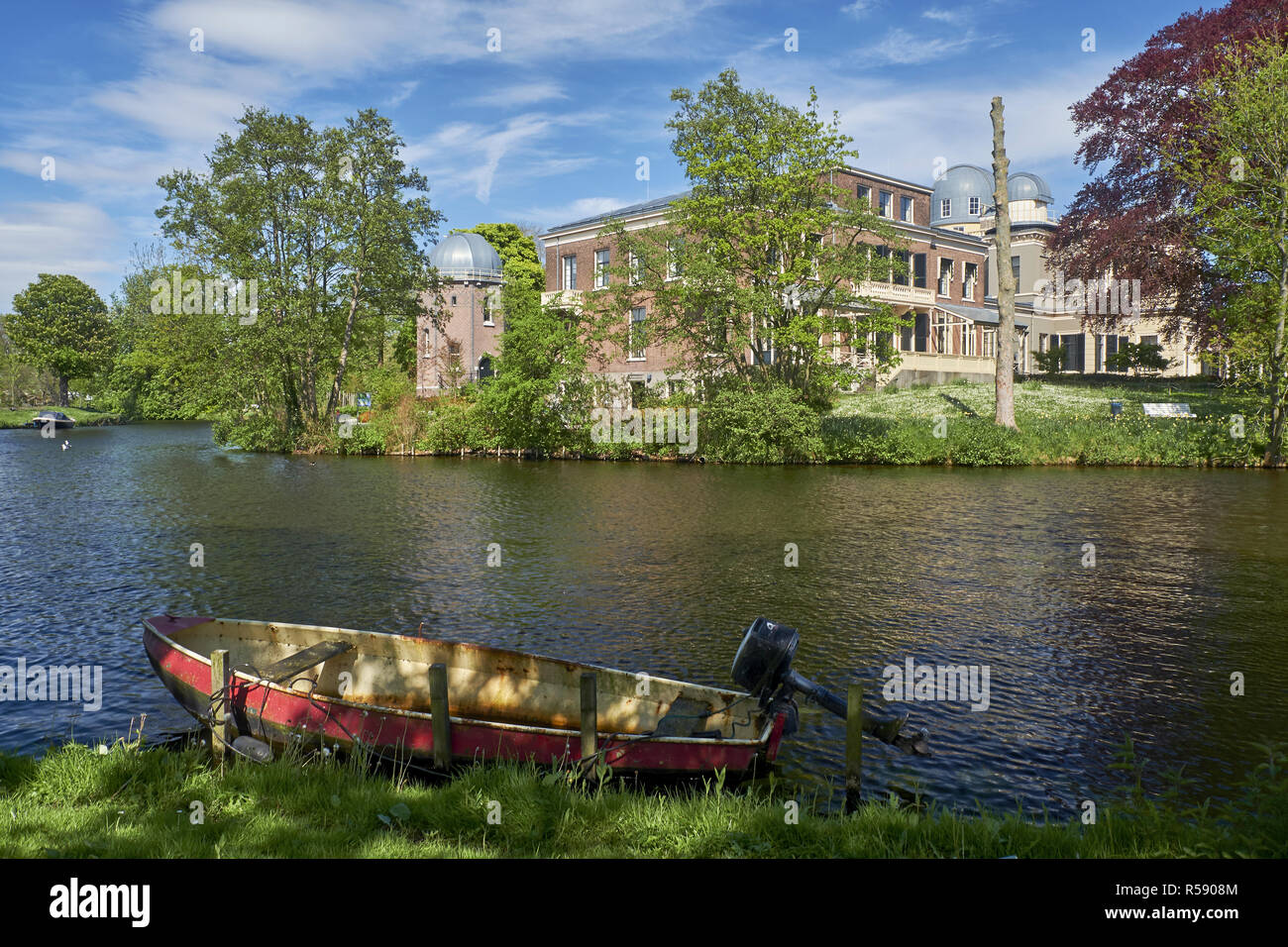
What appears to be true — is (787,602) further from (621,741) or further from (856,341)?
(856,341)

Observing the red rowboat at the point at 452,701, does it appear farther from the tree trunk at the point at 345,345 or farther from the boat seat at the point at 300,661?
the tree trunk at the point at 345,345

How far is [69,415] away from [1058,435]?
89.7m

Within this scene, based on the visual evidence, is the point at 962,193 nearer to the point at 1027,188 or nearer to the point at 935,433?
the point at 1027,188

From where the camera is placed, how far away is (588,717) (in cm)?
873

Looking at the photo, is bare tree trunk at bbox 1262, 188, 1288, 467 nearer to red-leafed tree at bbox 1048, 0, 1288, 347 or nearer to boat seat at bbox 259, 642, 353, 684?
red-leafed tree at bbox 1048, 0, 1288, 347

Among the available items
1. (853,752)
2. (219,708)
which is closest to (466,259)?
(219,708)

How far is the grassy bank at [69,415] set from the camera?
3231 inches

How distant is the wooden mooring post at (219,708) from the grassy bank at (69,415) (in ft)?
287

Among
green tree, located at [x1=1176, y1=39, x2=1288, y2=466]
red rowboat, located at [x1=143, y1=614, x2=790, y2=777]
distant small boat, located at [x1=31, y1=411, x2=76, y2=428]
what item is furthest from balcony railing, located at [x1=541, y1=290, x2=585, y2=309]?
red rowboat, located at [x1=143, y1=614, x2=790, y2=777]

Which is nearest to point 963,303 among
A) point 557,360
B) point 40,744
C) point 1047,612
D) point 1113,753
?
point 557,360

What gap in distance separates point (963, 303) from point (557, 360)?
37260 millimetres

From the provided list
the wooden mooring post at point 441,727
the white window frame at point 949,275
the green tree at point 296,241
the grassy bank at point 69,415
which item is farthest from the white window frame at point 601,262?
the grassy bank at point 69,415

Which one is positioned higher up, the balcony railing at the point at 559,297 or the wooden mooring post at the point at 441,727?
the balcony railing at the point at 559,297

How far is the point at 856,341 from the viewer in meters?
38.7
